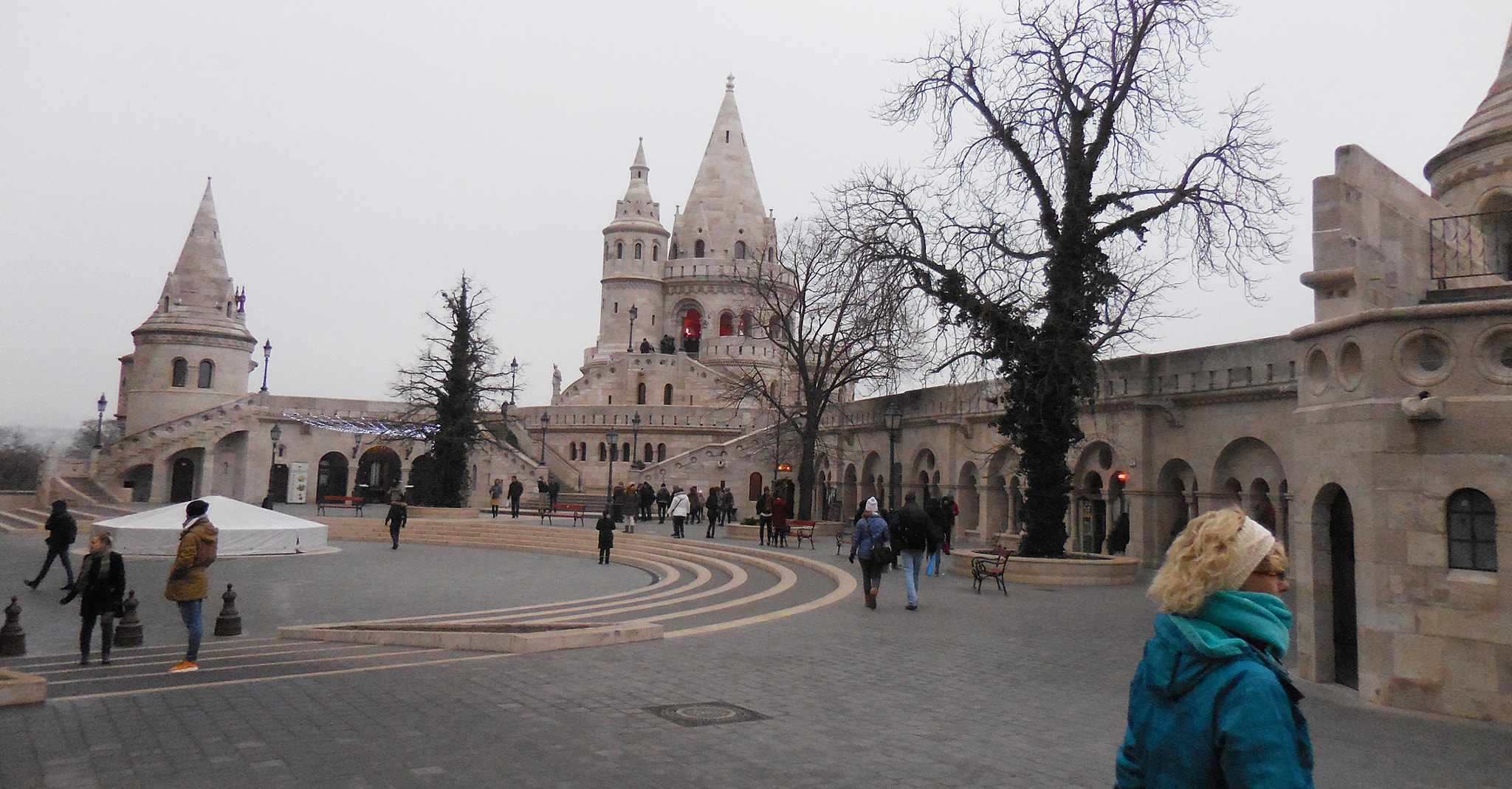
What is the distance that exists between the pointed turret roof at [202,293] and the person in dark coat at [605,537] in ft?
127

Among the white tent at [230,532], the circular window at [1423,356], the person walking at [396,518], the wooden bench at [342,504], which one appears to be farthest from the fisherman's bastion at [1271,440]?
the white tent at [230,532]

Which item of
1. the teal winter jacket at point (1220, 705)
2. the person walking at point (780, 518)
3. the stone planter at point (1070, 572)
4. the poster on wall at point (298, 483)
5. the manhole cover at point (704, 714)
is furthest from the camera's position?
the poster on wall at point (298, 483)

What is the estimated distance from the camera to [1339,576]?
10266 mm

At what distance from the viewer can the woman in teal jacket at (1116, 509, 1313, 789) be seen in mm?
2482

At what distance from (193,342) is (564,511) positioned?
26111mm

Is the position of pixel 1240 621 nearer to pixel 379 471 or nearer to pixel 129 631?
pixel 129 631

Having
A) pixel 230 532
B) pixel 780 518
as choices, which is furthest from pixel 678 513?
pixel 230 532

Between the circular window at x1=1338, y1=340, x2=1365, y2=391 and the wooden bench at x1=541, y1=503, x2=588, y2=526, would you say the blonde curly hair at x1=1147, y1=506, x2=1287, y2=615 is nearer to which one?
the circular window at x1=1338, y1=340, x2=1365, y2=391

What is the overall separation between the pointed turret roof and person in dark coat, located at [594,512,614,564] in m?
38.8

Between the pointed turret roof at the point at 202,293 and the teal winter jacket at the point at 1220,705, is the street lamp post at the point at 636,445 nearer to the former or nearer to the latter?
the pointed turret roof at the point at 202,293

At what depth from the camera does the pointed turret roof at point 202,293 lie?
5194 cm

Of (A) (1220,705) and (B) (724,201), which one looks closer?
(A) (1220,705)

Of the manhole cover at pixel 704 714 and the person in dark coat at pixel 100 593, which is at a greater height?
the person in dark coat at pixel 100 593

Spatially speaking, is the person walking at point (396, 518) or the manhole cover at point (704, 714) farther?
the person walking at point (396, 518)
